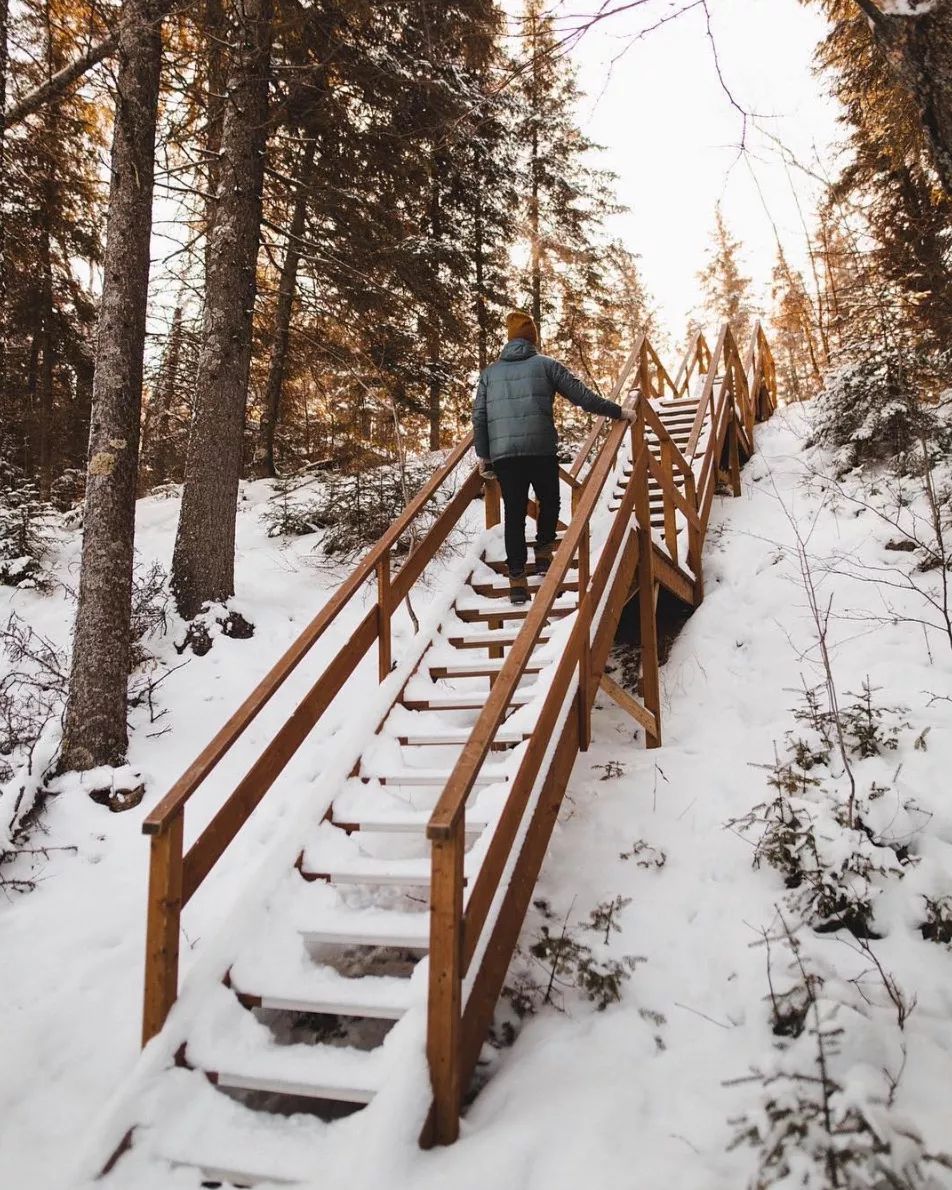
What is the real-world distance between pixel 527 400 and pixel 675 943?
10.7ft

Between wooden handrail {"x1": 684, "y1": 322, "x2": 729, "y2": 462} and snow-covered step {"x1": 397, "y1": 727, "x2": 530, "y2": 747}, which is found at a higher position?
wooden handrail {"x1": 684, "y1": 322, "x2": 729, "y2": 462}

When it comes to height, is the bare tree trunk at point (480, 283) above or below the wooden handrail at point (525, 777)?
above

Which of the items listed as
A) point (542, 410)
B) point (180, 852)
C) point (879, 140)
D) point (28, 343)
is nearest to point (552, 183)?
point (879, 140)

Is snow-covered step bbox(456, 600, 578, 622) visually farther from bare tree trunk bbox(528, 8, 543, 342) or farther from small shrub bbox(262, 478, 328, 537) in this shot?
bare tree trunk bbox(528, 8, 543, 342)

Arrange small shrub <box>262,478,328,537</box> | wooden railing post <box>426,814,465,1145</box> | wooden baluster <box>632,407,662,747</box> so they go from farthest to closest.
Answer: small shrub <box>262,478,328,537</box> < wooden baluster <box>632,407,662,747</box> < wooden railing post <box>426,814,465,1145</box>

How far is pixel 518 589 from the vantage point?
16.0 ft

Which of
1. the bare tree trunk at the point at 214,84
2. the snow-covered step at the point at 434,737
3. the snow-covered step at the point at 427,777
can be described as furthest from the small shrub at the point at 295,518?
the snow-covered step at the point at 427,777

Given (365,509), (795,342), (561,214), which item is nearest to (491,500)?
(365,509)

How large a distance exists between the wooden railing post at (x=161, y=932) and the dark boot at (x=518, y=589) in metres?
2.83

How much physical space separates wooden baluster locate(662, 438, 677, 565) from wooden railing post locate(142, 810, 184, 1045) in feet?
14.3

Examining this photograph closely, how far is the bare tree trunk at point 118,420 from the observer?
474 cm

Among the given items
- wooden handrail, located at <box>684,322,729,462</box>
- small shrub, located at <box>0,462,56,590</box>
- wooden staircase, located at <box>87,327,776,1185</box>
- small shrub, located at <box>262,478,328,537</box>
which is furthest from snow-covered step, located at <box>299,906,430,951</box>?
small shrub, located at <box>262,478,328,537</box>

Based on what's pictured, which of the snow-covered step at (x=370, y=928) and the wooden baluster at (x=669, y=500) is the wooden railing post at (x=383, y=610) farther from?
the wooden baluster at (x=669, y=500)

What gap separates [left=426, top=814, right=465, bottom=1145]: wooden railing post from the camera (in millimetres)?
2205
